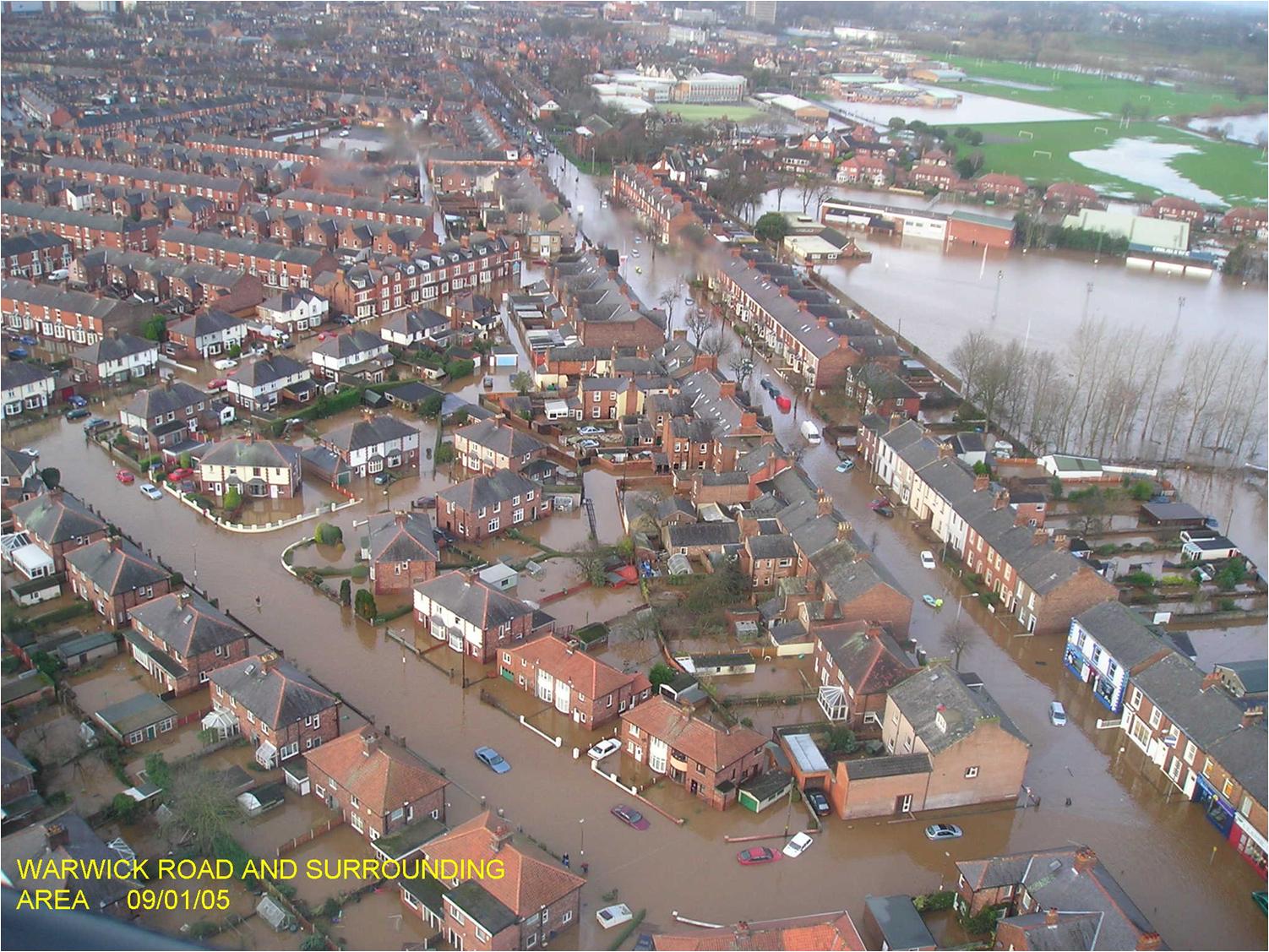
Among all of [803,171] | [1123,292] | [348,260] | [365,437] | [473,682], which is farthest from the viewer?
[803,171]

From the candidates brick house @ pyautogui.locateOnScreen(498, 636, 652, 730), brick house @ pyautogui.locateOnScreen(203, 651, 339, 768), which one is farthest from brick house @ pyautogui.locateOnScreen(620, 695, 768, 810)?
brick house @ pyautogui.locateOnScreen(203, 651, 339, 768)

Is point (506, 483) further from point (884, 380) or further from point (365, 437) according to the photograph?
point (884, 380)

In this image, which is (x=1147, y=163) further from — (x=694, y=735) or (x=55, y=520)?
(x=55, y=520)

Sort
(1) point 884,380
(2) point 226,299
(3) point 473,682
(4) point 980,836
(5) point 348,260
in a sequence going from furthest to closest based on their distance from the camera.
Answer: (5) point 348,260, (2) point 226,299, (1) point 884,380, (3) point 473,682, (4) point 980,836

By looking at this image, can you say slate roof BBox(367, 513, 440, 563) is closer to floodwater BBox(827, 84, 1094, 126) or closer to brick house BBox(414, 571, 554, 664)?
brick house BBox(414, 571, 554, 664)

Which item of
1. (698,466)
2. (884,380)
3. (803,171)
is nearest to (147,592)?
(698,466)

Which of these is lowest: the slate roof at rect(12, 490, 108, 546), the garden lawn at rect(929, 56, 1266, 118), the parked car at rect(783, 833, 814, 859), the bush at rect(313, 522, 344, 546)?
the parked car at rect(783, 833, 814, 859)

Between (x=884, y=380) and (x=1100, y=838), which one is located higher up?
(x=884, y=380)
